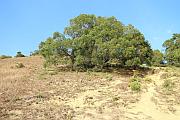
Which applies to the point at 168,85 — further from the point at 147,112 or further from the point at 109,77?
the point at 147,112

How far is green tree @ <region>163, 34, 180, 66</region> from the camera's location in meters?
44.0

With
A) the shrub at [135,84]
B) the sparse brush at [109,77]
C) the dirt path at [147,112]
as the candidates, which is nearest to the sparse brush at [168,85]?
the shrub at [135,84]

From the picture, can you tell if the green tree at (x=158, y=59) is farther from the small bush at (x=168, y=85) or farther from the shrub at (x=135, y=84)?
the small bush at (x=168, y=85)

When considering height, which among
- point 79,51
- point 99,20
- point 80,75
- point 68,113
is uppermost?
point 99,20

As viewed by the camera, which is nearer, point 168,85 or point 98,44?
point 168,85

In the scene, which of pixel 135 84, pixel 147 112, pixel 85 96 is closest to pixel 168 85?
pixel 135 84

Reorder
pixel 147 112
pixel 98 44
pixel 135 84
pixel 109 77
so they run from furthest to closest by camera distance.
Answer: pixel 98 44
pixel 109 77
pixel 135 84
pixel 147 112

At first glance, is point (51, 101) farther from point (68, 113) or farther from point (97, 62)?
point (97, 62)

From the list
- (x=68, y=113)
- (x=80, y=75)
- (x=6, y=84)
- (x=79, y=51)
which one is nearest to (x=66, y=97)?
(x=68, y=113)

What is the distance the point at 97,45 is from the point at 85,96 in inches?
379

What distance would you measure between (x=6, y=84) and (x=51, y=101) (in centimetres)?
582

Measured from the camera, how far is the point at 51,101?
24641 millimetres

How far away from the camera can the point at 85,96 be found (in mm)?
26156

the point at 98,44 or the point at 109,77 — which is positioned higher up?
the point at 98,44
